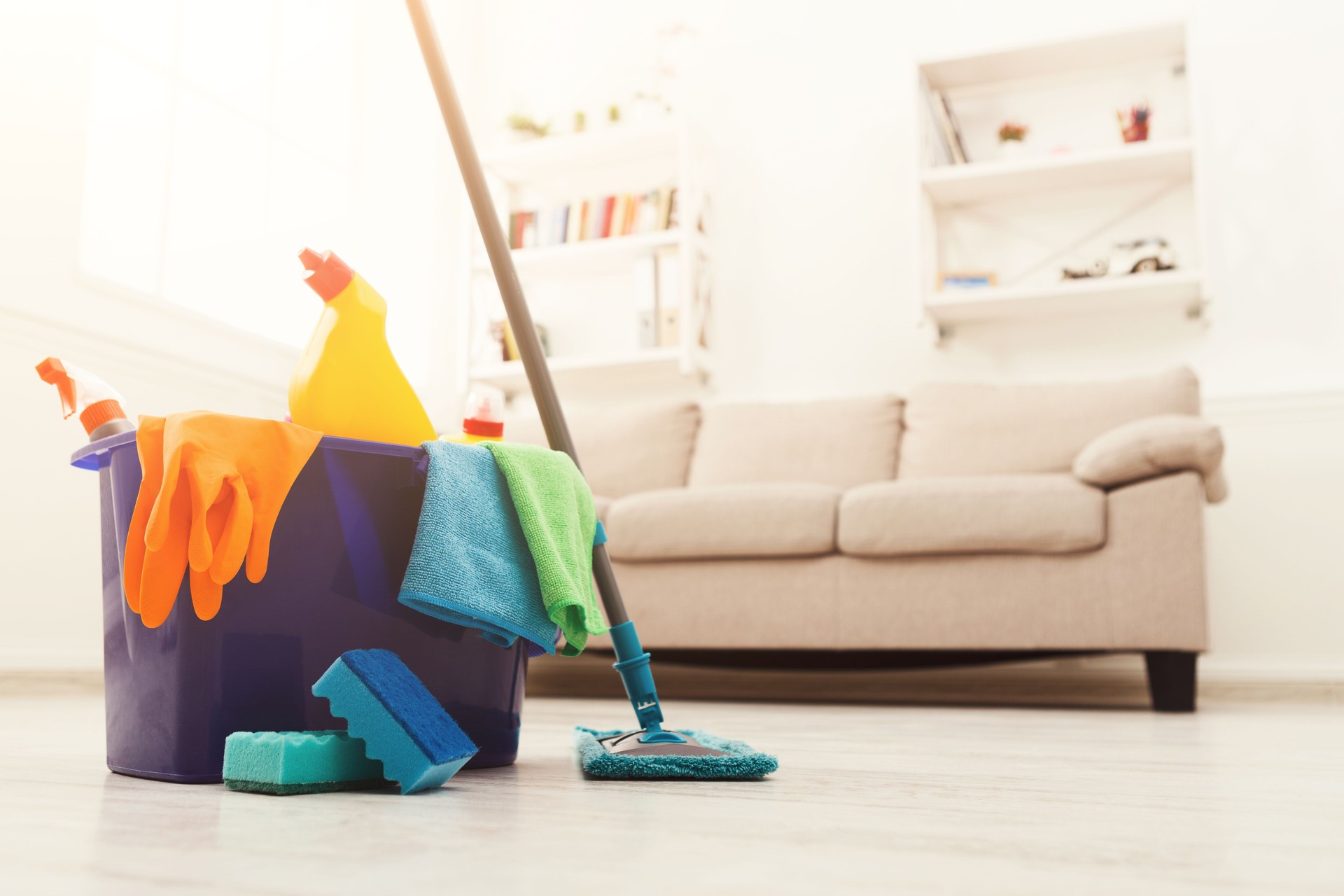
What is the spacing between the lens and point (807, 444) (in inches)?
109

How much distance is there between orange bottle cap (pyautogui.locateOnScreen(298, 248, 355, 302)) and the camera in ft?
3.03

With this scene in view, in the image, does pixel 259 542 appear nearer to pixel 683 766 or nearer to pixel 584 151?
pixel 683 766

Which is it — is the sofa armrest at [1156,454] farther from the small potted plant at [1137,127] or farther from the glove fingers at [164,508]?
the glove fingers at [164,508]

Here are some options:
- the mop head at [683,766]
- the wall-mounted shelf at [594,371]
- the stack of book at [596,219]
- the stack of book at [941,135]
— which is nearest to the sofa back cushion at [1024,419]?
the stack of book at [941,135]

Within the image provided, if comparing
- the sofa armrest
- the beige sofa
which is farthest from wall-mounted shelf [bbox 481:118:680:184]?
the sofa armrest

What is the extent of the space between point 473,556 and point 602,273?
2.82 meters

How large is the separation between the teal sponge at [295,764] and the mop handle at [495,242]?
0.31m

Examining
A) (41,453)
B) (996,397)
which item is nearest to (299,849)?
(41,453)

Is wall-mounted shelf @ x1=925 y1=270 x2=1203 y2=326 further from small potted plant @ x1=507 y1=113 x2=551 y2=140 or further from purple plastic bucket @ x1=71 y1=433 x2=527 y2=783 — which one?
purple plastic bucket @ x1=71 y1=433 x2=527 y2=783

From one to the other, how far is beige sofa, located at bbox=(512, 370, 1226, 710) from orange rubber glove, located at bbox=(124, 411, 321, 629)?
1.46m

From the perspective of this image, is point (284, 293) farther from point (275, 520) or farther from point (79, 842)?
point (79, 842)

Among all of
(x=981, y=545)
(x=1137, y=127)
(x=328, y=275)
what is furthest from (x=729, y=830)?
(x=1137, y=127)

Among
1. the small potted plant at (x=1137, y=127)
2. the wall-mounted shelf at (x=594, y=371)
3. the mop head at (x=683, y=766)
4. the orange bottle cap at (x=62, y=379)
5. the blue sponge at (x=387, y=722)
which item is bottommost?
the mop head at (x=683, y=766)

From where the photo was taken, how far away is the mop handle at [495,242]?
1.05 m
